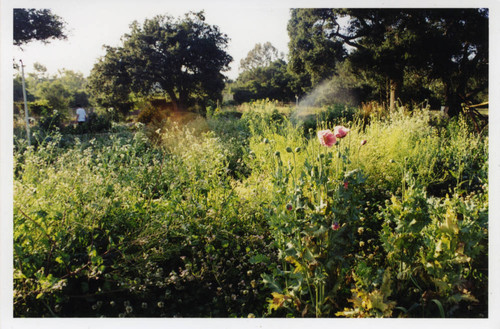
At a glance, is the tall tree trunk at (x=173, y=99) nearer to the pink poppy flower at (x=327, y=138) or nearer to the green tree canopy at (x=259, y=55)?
the green tree canopy at (x=259, y=55)

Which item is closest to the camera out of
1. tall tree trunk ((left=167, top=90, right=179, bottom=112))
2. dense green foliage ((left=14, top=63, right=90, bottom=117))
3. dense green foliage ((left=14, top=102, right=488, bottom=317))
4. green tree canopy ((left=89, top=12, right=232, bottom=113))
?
dense green foliage ((left=14, top=102, right=488, bottom=317))

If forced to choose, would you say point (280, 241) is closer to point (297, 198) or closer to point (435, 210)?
point (297, 198)

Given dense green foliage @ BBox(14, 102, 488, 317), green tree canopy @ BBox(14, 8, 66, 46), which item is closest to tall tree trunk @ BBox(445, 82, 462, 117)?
dense green foliage @ BBox(14, 102, 488, 317)

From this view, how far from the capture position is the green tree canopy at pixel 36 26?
8.16 ft

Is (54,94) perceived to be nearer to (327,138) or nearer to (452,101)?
(327,138)

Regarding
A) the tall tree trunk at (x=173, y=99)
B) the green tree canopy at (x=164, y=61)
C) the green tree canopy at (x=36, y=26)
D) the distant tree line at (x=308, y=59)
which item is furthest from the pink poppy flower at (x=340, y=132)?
the tall tree trunk at (x=173, y=99)

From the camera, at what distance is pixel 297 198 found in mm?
1589

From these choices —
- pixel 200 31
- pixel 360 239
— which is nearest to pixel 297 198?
pixel 360 239

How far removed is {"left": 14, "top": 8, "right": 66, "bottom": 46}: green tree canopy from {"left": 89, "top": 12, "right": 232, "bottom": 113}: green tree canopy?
795 cm

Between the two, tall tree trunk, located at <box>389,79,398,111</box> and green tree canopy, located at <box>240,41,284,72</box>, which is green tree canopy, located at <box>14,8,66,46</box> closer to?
green tree canopy, located at <box>240,41,284,72</box>

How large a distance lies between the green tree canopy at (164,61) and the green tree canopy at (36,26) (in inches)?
313

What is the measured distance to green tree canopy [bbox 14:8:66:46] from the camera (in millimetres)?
2488
